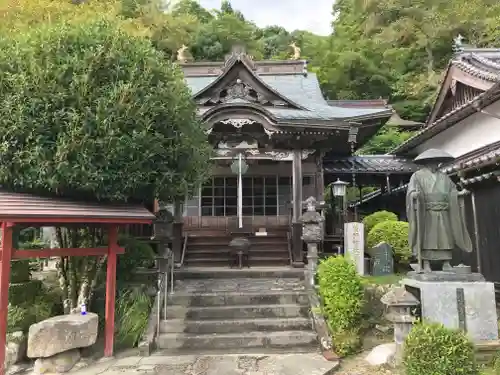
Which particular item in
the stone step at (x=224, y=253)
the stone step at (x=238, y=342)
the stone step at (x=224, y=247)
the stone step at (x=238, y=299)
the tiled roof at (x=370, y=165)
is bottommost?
the stone step at (x=238, y=342)

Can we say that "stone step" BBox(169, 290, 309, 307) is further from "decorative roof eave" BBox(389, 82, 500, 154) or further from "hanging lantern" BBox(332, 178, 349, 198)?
"decorative roof eave" BBox(389, 82, 500, 154)

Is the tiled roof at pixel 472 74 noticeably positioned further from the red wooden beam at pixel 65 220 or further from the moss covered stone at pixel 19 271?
the moss covered stone at pixel 19 271

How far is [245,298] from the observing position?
8.22m

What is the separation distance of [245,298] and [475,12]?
25230 millimetres

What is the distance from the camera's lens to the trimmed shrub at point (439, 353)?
182 inches

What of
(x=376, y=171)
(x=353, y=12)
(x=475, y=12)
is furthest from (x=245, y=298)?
(x=353, y=12)

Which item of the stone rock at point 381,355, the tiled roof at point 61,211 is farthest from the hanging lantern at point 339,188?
the tiled roof at point 61,211

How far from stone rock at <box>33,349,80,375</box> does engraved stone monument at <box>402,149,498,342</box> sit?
214 inches

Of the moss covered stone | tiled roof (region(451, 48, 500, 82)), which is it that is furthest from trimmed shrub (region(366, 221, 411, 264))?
the moss covered stone

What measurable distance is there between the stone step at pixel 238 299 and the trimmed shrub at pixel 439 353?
3.46 metres

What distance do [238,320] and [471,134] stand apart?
9623mm

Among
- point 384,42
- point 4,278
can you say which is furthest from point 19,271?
point 384,42

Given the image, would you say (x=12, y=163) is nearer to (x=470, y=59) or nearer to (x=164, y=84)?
(x=164, y=84)

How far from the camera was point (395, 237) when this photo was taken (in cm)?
1077
